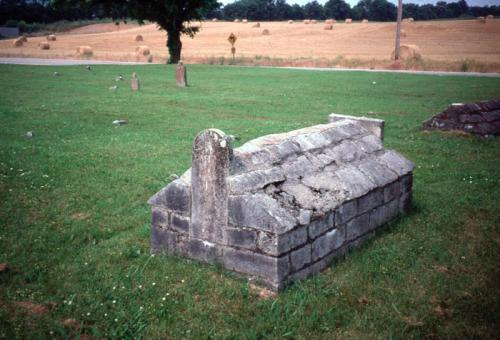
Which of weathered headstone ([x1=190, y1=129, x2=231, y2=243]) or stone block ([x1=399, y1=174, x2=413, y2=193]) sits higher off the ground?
weathered headstone ([x1=190, y1=129, x2=231, y2=243])

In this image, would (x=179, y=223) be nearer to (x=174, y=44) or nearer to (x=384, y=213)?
(x=384, y=213)

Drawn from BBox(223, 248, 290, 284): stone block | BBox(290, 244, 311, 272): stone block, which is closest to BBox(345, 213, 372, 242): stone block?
BBox(290, 244, 311, 272): stone block

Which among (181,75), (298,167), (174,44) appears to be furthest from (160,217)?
(174,44)

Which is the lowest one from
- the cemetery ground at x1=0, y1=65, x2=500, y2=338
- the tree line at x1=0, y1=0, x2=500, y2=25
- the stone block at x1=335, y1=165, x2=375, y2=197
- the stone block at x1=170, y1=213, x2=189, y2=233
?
the cemetery ground at x1=0, y1=65, x2=500, y2=338

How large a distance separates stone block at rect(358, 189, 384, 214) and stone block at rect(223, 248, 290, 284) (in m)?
1.71

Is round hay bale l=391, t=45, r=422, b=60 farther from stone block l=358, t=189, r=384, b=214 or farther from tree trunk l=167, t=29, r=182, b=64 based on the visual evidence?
stone block l=358, t=189, r=384, b=214

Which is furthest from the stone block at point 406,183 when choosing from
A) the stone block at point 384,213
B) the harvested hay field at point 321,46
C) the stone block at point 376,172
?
the harvested hay field at point 321,46

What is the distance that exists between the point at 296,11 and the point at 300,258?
130m

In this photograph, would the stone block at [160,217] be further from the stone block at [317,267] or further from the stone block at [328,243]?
the stone block at [328,243]

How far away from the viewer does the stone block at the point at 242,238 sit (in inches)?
213

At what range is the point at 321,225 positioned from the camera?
577cm

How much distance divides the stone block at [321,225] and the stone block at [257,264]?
1.77 feet

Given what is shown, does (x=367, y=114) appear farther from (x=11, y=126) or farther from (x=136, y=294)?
(x=136, y=294)

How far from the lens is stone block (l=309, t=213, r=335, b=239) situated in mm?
5637
